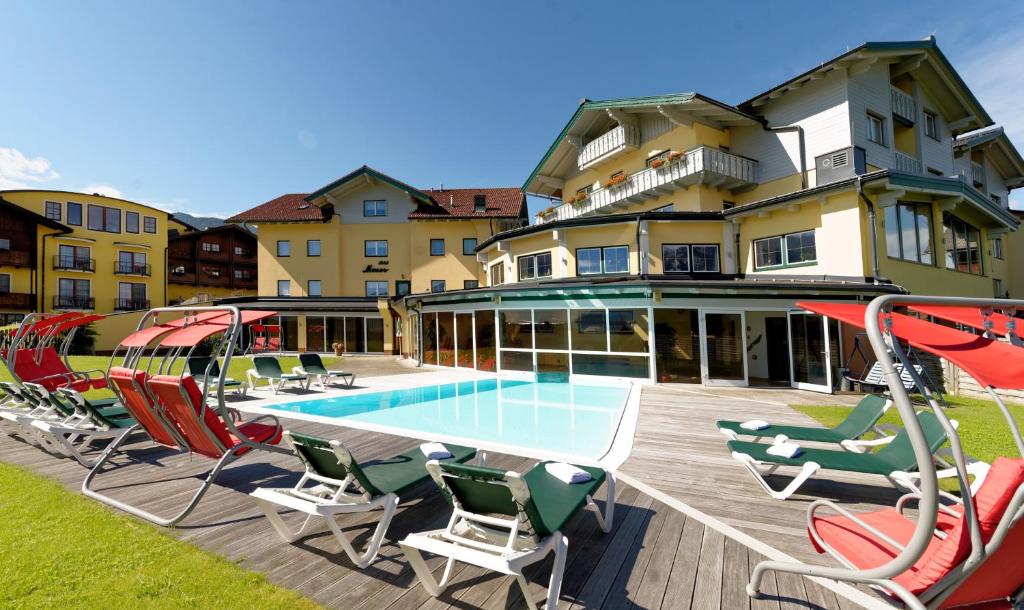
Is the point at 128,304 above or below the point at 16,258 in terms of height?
below

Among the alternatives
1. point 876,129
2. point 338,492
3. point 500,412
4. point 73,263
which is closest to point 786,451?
point 338,492

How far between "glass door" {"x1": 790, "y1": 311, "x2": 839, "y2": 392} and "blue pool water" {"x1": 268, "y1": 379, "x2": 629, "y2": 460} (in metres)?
5.09

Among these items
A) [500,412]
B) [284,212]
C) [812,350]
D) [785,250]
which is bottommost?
[500,412]

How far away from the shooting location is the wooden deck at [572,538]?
2889mm

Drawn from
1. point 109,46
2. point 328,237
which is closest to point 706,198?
point 109,46

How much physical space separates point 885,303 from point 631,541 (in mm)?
2751

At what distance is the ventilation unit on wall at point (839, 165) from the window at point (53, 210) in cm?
5205

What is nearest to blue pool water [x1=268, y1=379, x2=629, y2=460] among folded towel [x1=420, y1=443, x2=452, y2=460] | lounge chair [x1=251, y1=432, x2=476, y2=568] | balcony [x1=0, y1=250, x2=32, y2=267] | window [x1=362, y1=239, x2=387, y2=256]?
folded towel [x1=420, y1=443, x2=452, y2=460]

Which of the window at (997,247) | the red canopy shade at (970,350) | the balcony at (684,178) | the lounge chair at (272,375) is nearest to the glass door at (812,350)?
the balcony at (684,178)

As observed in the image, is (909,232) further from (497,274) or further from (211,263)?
(211,263)

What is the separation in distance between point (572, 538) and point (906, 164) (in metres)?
23.8

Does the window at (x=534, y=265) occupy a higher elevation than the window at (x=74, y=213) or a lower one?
lower

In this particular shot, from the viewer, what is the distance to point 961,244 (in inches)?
677

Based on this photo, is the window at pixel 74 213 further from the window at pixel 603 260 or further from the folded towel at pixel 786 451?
the folded towel at pixel 786 451
